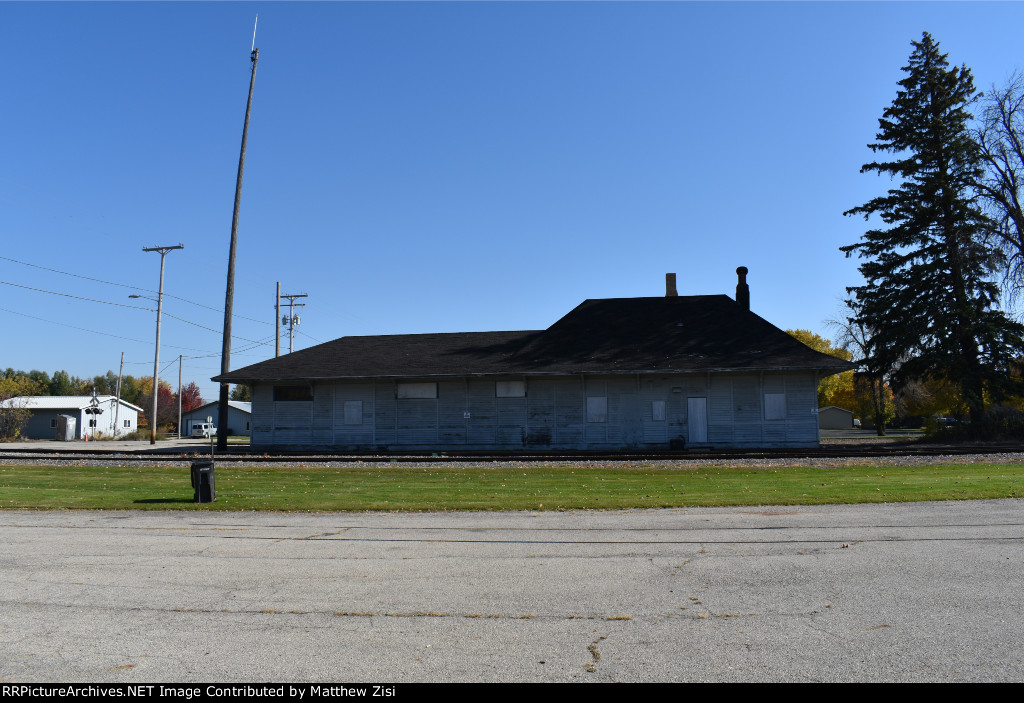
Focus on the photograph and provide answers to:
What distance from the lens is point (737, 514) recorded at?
37.1 feet

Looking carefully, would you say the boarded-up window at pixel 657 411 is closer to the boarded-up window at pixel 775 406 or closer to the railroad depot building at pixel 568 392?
the railroad depot building at pixel 568 392

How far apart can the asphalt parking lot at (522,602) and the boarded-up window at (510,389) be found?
71.0 ft

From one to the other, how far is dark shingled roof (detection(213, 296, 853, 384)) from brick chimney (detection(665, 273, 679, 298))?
13.9 inches

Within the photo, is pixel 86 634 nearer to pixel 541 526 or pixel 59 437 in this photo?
pixel 541 526

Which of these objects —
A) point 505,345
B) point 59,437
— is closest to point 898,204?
point 505,345

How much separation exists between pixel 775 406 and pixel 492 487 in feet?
63.2

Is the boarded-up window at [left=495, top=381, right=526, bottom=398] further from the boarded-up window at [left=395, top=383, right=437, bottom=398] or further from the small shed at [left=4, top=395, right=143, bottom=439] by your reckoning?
the small shed at [left=4, top=395, right=143, bottom=439]

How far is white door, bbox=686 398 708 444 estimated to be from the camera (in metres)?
30.8

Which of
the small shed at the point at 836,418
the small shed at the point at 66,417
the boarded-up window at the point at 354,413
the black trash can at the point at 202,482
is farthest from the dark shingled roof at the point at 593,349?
the small shed at the point at 836,418

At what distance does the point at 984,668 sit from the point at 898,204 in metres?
41.1

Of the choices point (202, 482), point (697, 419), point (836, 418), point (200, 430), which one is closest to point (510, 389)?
point (697, 419)

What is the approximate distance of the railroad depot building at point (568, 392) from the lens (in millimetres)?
30688

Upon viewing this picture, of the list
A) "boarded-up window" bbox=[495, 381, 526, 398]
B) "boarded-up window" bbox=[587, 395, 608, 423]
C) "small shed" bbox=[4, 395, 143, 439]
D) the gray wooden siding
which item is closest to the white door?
the gray wooden siding

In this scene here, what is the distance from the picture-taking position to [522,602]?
20.4ft
